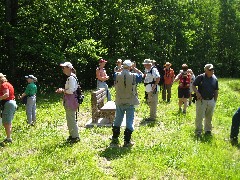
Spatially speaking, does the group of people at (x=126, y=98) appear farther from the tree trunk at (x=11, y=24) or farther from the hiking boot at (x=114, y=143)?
the tree trunk at (x=11, y=24)

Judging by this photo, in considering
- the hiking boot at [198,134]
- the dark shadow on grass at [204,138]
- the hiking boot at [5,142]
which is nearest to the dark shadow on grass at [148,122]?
the hiking boot at [198,134]

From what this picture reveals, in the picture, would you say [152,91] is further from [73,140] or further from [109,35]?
[109,35]

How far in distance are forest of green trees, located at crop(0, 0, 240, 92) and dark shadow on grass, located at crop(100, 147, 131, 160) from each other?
13.9 meters

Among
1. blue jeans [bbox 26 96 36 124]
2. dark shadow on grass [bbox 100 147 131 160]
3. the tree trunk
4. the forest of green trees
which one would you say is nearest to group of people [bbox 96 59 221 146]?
dark shadow on grass [bbox 100 147 131 160]

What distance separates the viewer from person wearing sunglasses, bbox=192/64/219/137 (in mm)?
10961

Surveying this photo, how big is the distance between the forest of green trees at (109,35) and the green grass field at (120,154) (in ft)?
38.6

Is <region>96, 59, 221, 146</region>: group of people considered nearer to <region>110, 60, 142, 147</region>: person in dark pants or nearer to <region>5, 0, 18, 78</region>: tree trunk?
<region>110, 60, 142, 147</region>: person in dark pants

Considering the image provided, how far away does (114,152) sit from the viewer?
9234mm

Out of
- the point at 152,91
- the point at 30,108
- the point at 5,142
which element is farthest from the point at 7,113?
the point at 152,91

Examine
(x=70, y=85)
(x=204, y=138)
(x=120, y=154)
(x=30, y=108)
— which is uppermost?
(x=70, y=85)

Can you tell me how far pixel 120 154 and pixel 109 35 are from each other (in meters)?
25.6

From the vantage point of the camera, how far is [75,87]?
32.4ft

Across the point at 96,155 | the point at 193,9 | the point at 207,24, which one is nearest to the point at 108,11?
the point at 193,9

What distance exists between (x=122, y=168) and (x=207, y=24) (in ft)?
145
